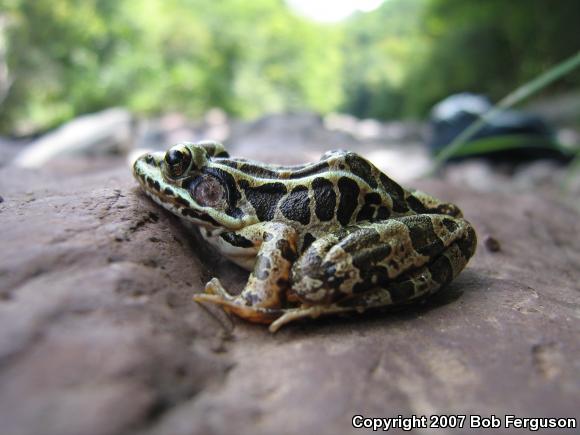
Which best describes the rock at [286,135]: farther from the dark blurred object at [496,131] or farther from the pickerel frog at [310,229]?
the pickerel frog at [310,229]

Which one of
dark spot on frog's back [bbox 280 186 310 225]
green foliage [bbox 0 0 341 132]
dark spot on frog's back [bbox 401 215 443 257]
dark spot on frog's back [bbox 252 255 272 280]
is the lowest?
dark spot on frog's back [bbox 252 255 272 280]

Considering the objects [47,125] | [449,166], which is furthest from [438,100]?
[47,125]

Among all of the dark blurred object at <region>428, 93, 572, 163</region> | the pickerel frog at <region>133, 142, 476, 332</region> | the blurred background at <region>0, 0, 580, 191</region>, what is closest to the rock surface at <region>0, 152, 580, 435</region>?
the pickerel frog at <region>133, 142, 476, 332</region>

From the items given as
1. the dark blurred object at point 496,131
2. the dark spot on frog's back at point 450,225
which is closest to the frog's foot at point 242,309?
the dark spot on frog's back at point 450,225

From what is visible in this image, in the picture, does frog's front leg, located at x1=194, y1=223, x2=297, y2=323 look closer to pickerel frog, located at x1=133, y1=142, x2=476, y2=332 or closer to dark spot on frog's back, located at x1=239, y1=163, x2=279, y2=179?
pickerel frog, located at x1=133, y1=142, x2=476, y2=332

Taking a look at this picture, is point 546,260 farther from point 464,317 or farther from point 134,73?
point 134,73

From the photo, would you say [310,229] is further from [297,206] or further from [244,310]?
[244,310]

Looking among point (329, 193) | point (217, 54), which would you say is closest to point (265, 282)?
point (329, 193)
